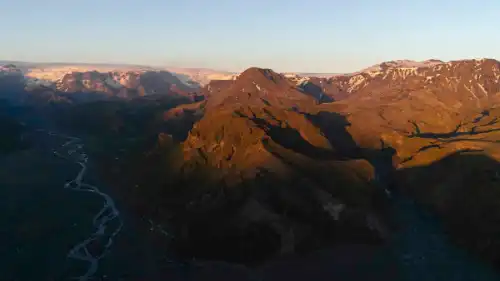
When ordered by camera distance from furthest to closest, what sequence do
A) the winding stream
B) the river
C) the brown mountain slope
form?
the brown mountain slope
the winding stream
the river

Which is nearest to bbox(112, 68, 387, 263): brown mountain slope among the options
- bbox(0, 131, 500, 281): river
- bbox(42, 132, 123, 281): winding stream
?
bbox(0, 131, 500, 281): river

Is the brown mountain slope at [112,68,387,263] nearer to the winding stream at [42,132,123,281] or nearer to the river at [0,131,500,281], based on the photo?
the river at [0,131,500,281]

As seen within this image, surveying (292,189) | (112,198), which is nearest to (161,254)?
(292,189)

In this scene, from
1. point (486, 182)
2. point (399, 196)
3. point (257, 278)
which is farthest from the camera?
point (399, 196)

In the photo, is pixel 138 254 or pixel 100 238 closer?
pixel 138 254

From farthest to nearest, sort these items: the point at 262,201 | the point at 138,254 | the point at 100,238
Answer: the point at 262,201 → the point at 100,238 → the point at 138,254

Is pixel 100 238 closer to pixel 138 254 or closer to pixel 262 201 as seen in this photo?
pixel 138 254

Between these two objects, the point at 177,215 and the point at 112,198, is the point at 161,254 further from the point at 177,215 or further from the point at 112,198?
A: the point at 112,198

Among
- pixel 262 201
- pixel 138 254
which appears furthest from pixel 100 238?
pixel 262 201

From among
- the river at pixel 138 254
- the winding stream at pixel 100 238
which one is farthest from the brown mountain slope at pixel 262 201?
the winding stream at pixel 100 238

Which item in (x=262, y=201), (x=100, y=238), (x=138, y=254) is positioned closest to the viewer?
(x=138, y=254)

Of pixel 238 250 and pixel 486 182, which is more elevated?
pixel 486 182
